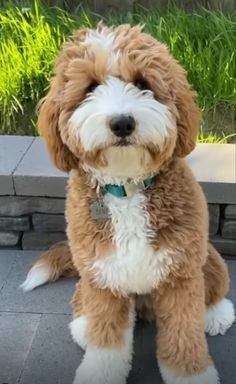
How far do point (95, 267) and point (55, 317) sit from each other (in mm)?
658

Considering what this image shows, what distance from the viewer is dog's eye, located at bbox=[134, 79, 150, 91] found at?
1681 millimetres

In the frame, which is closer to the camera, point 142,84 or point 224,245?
point 142,84

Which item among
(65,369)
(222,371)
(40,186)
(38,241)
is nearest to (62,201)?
(40,186)

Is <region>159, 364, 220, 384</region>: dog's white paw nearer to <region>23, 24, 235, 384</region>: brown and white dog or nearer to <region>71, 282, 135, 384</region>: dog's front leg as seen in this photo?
<region>23, 24, 235, 384</region>: brown and white dog

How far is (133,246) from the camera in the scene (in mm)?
1933

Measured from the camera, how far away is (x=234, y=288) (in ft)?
8.87

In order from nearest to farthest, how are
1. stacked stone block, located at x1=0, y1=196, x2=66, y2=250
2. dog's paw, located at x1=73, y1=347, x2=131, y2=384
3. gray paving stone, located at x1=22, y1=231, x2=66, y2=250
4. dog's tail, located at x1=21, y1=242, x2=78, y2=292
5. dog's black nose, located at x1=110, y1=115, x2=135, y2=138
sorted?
1. dog's black nose, located at x1=110, y1=115, x2=135, y2=138
2. dog's paw, located at x1=73, y1=347, x2=131, y2=384
3. dog's tail, located at x1=21, y1=242, x2=78, y2=292
4. stacked stone block, located at x1=0, y1=196, x2=66, y2=250
5. gray paving stone, located at x1=22, y1=231, x2=66, y2=250

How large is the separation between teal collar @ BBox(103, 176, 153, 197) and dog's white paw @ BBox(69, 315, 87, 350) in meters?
0.63

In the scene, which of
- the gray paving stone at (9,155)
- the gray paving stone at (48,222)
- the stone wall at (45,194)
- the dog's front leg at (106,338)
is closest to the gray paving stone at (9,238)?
the stone wall at (45,194)

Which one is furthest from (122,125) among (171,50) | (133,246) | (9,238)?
(171,50)

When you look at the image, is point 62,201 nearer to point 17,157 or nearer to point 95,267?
point 17,157

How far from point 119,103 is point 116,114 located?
51 millimetres

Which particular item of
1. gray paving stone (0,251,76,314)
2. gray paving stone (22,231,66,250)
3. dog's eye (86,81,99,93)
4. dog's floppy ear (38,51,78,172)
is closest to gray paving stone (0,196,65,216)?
gray paving stone (22,231,66,250)

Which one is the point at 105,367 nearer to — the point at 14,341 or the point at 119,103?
the point at 14,341
